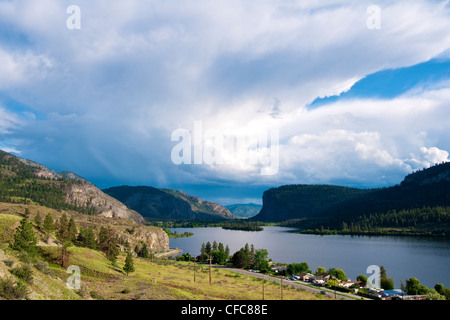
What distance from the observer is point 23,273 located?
2681 centimetres

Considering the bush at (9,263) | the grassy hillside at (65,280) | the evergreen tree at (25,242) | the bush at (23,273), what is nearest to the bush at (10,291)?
the grassy hillside at (65,280)

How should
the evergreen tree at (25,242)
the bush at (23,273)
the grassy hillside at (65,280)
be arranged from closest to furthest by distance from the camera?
1. the bush at (23,273)
2. the grassy hillside at (65,280)
3. the evergreen tree at (25,242)

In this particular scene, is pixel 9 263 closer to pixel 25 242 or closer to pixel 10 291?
pixel 10 291

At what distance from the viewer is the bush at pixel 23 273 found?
26547 millimetres

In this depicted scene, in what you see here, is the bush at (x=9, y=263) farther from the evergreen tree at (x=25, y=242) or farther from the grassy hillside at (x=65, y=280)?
the evergreen tree at (x=25, y=242)

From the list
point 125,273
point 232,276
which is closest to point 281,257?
point 232,276

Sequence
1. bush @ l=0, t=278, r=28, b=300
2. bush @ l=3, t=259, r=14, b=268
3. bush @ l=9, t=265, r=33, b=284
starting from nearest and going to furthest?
bush @ l=0, t=278, r=28, b=300 → bush @ l=9, t=265, r=33, b=284 → bush @ l=3, t=259, r=14, b=268

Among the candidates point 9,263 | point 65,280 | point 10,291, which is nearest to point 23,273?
point 9,263

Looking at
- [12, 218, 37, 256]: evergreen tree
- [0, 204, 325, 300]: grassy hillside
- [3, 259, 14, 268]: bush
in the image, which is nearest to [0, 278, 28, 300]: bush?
[0, 204, 325, 300]: grassy hillside

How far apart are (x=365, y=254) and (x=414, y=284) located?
76848mm

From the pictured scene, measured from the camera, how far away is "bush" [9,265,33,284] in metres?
26.5

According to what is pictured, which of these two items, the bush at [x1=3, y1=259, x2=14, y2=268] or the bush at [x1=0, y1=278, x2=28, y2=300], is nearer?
the bush at [x1=0, y1=278, x2=28, y2=300]

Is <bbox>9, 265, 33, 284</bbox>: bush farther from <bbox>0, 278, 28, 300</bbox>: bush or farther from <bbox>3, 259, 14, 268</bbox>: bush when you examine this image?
<bbox>0, 278, 28, 300</bbox>: bush

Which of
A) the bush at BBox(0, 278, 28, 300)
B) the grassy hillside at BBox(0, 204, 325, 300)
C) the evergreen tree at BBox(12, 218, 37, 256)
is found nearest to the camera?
the bush at BBox(0, 278, 28, 300)
